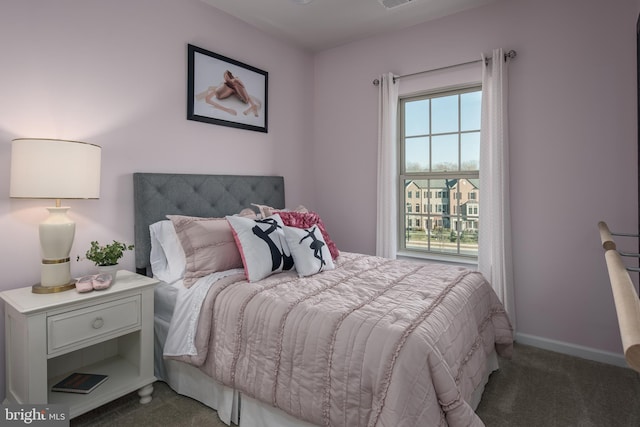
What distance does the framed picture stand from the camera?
2775 mm

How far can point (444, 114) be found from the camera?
3.25m

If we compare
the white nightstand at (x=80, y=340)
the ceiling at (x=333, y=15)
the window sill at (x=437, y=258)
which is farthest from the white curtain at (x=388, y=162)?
the white nightstand at (x=80, y=340)

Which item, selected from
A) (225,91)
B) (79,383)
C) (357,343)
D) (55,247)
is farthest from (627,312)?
(225,91)

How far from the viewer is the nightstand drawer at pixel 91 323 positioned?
1703 mm

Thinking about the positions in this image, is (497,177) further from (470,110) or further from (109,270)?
(109,270)

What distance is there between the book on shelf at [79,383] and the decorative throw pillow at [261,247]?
96 cm

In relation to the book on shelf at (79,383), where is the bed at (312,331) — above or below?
above

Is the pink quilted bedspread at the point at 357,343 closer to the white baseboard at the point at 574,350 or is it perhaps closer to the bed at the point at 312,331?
the bed at the point at 312,331

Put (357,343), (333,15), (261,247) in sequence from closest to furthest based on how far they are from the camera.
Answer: (357,343) → (261,247) → (333,15)

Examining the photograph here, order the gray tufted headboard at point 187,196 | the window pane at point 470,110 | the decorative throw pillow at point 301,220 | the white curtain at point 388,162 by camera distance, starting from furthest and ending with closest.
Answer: the white curtain at point 388,162 < the window pane at point 470,110 < the decorative throw pillow at point 301,220 < the gray tufted headboard at point 187,196

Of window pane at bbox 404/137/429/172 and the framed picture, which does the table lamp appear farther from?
window pane at bbox 404/137/429/172

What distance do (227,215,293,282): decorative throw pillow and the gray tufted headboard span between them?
529mm

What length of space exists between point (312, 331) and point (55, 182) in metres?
1.42

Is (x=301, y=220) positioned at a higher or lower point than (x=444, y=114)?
lower
